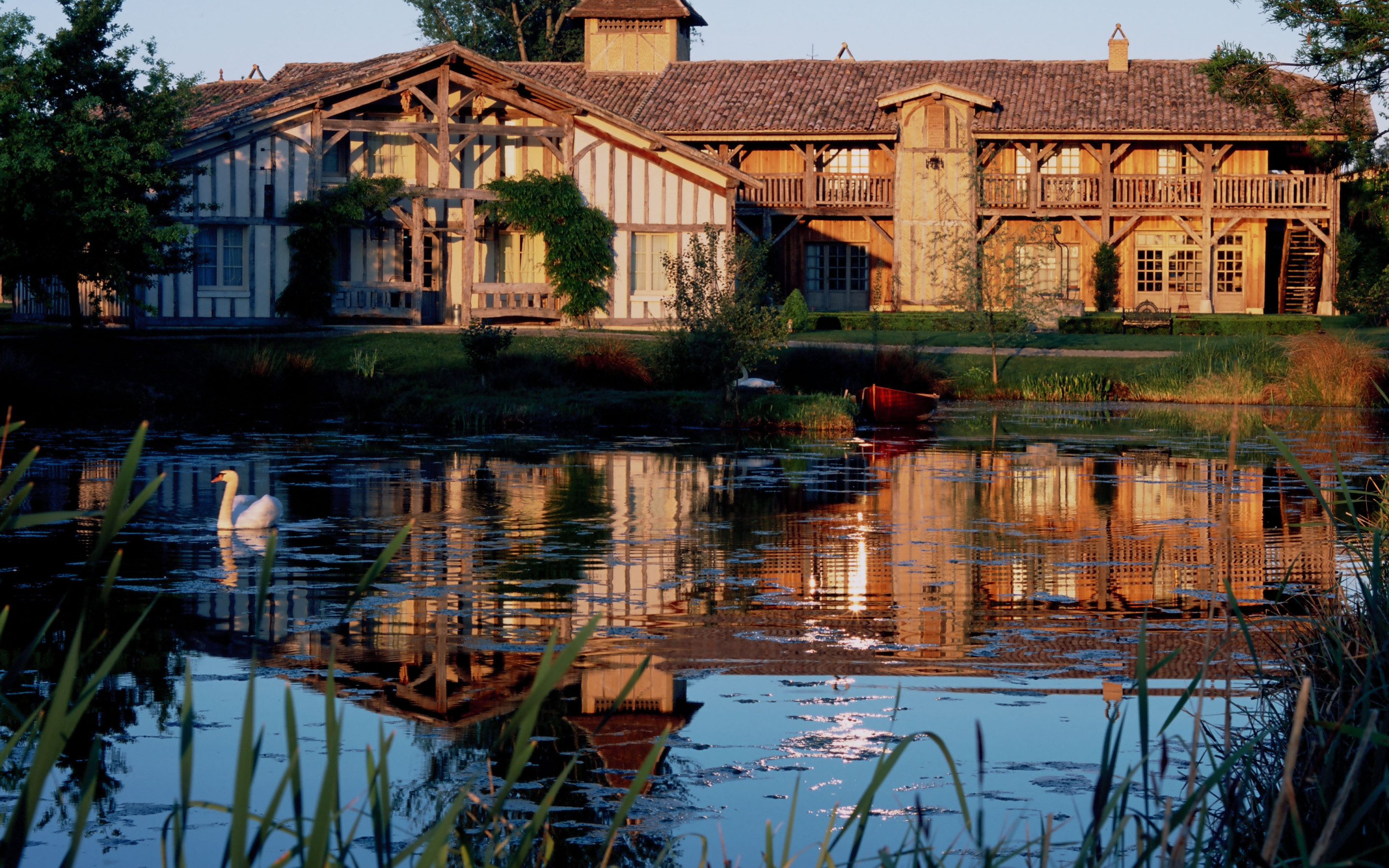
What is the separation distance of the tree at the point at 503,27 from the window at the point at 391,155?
2679cm

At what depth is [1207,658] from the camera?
375 centimetres

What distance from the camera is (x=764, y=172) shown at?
142ft

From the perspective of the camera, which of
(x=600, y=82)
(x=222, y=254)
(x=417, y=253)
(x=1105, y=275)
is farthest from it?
(x=600, y=82)

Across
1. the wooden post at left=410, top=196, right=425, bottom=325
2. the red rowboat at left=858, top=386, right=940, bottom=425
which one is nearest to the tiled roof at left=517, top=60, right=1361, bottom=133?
the wooden post at left=410, top=196, right=425, bottom=325

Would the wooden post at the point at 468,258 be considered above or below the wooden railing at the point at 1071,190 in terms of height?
below

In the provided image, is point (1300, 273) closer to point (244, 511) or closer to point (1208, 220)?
point (1208, 220)

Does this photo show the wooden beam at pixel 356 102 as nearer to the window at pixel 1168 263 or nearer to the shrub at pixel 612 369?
the shrub at pixel 612 369

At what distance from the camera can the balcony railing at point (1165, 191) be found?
40.4 m

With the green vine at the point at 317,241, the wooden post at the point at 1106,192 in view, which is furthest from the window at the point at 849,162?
the green vine at the point at 317,241

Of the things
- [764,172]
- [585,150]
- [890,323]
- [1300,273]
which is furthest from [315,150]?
[1300,273]

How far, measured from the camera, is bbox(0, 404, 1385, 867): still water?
20.6 ft

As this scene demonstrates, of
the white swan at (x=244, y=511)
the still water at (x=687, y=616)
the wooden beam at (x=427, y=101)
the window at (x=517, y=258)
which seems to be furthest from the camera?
the window at (x=517, y=258)

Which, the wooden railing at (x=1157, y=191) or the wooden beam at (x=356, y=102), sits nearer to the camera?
the wooden beam at (x=356, y=102)

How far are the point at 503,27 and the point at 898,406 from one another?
40.1m
